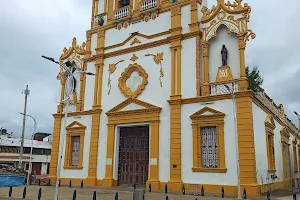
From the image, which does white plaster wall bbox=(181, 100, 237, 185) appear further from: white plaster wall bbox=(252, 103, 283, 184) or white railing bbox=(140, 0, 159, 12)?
white railing bbox=(140, 0, 159, 12)

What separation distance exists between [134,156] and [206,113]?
648 cm

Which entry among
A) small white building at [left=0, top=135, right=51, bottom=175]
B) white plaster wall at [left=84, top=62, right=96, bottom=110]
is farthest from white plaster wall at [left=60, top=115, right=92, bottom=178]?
small white building at [left=0, top=135, right=51, bottom=175]

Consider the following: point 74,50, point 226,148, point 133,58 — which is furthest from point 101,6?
point 226,148

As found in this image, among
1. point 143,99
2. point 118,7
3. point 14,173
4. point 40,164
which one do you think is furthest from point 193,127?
point 40,164

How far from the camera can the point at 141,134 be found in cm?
2228

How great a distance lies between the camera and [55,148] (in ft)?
86.3

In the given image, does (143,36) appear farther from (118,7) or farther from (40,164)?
(40,164)

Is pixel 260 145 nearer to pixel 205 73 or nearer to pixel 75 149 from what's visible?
pixel 205 73

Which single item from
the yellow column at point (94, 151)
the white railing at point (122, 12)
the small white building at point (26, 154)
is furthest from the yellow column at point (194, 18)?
the small white building at point (26, 154)

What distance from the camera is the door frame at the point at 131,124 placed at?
66.8 feet

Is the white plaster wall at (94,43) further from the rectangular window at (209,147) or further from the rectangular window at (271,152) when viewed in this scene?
the rectangular window at (271,152)

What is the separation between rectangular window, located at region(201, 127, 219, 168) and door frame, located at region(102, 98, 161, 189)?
128 inches

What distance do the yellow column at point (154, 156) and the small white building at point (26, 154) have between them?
3489 centimetres

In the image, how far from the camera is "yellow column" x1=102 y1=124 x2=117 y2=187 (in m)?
22.0
